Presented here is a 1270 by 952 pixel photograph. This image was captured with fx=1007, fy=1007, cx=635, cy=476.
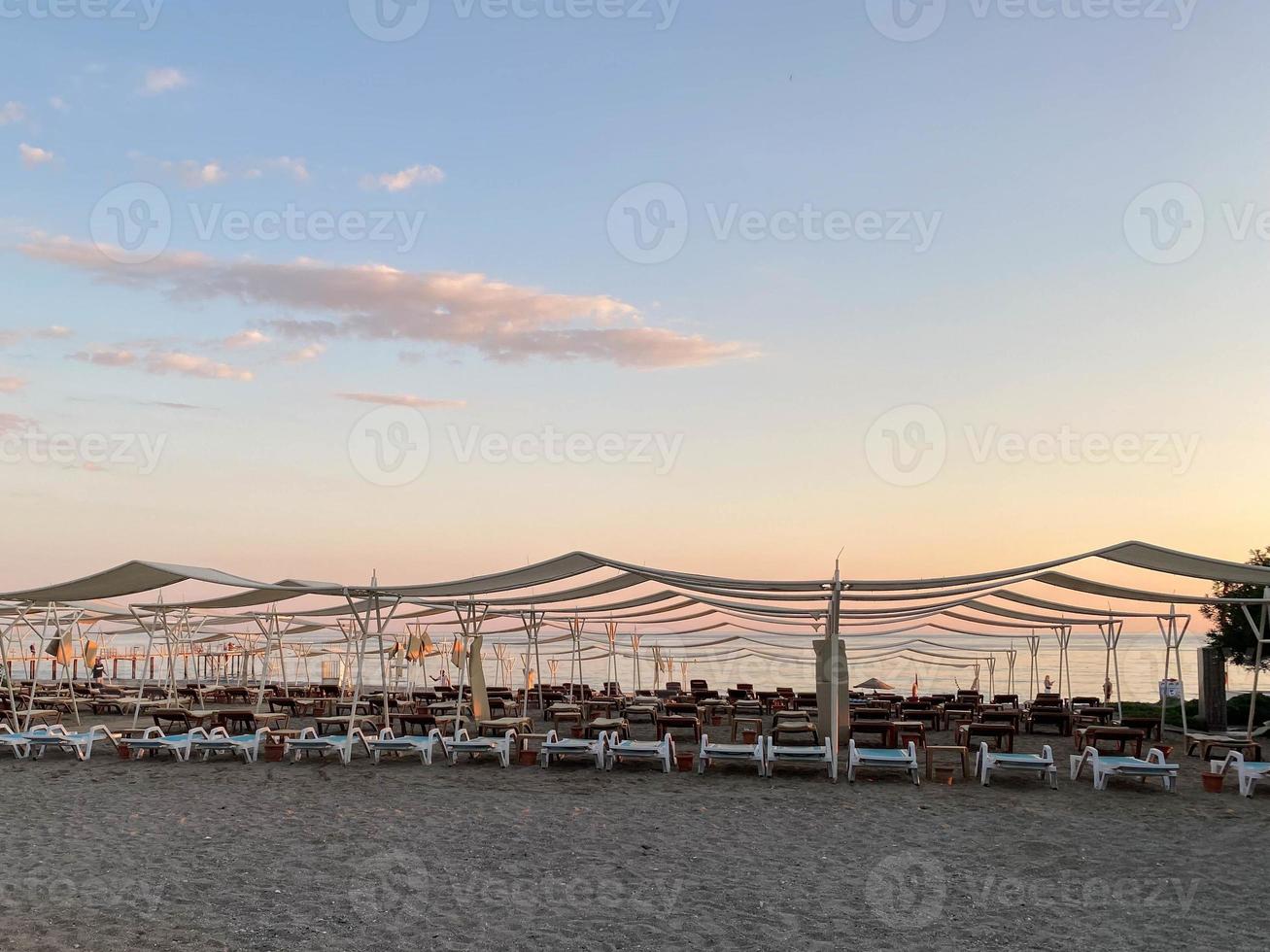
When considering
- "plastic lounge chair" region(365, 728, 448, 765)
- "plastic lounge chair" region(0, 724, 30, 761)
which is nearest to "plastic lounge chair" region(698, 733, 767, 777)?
"plastic lounge chair" region(365, 728, 448, 765)

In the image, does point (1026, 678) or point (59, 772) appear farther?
point (1026, 678)

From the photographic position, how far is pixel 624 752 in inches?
527

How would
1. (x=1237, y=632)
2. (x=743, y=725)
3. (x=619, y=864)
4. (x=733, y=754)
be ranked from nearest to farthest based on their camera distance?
(x=619, y=864) → (x=733, y=754) → (x=743, y=725) → (x=1237, y=632)

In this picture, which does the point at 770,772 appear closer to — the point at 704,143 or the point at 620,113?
the point at 704,143

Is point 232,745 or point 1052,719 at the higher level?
point 232,745

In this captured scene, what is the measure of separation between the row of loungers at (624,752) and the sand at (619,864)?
0.33 meters

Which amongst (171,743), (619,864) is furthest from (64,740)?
(619,864)

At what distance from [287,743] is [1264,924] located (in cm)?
1152

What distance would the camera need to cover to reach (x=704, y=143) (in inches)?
581

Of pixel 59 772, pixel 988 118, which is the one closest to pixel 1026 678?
pixel 988 118

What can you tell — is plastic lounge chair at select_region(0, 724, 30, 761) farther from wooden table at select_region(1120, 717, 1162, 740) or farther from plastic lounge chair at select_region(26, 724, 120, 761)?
wooden table at select_region(1120, 717, 1162, 740)

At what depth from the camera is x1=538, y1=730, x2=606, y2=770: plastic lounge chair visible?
13.4 meters

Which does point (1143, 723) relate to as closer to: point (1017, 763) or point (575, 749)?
point (1017, 763)

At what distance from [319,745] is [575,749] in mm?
3527
